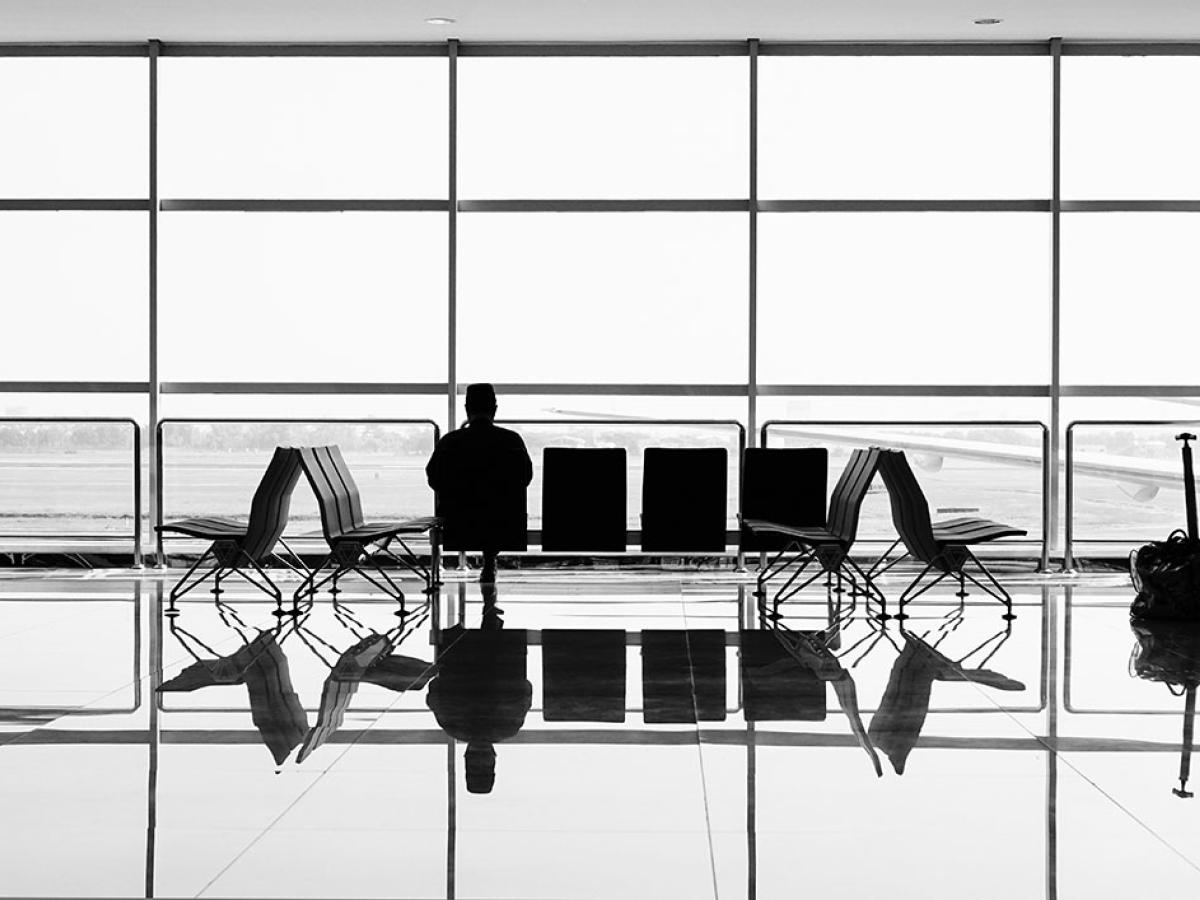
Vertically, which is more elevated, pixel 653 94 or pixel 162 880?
pixel 653 94

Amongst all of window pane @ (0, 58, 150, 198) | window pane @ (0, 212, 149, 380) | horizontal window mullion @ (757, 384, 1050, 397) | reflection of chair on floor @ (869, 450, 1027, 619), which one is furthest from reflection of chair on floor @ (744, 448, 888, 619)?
window pane @ (0, 58, 150, 198)

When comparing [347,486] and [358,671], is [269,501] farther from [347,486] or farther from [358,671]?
[358,671]

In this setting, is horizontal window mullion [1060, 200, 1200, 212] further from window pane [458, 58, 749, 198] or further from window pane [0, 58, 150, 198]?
window pane [0, 58, 150, 198]

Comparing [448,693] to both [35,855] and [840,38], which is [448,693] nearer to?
[35,855]

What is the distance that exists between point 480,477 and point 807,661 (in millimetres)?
3060

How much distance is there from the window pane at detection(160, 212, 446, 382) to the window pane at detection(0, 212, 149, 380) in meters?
0.32

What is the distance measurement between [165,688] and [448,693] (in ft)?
3.18

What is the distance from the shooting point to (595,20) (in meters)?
9.48

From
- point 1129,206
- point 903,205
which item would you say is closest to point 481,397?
point 903,205

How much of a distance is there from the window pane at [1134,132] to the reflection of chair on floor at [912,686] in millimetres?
13527

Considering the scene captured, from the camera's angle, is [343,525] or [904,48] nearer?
[343,525]

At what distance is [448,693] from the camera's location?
17.0ft

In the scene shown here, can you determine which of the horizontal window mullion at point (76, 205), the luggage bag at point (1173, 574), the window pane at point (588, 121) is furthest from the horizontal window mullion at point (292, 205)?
the luggage bag at point (1173, 574)

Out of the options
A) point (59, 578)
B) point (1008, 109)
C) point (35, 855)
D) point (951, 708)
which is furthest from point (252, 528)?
point (1008, 109)
